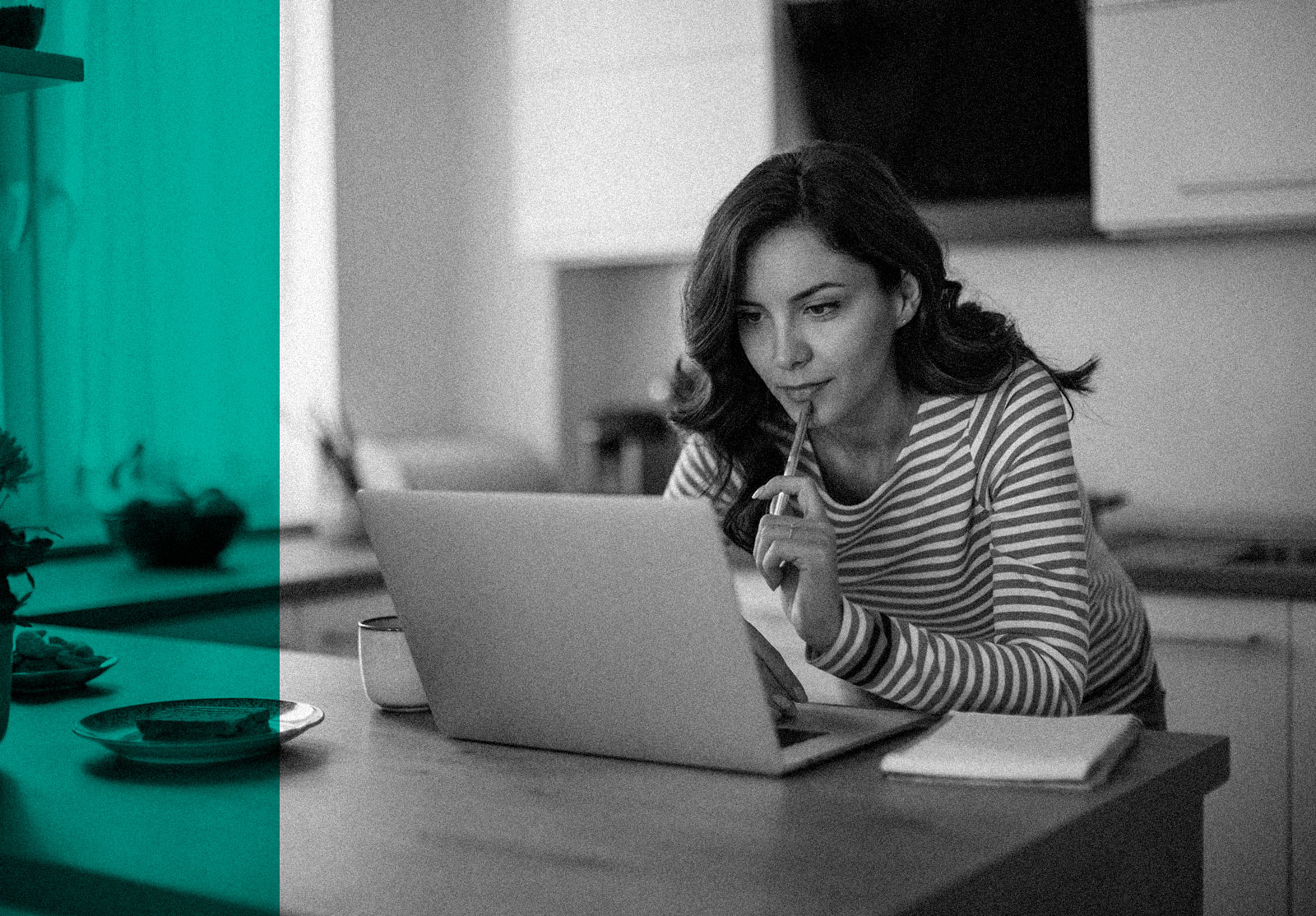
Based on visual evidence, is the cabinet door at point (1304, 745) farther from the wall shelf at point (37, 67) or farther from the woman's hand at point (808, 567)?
the wall shelf at point (37, 67)

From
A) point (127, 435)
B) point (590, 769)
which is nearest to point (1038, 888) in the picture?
point (590, 769)

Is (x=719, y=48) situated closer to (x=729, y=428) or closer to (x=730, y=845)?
(x=729, y=428)

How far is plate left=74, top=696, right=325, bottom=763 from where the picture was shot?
1.08 meters

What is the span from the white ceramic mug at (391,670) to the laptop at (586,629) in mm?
96

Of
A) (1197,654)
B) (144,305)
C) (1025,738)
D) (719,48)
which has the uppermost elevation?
(719,48)

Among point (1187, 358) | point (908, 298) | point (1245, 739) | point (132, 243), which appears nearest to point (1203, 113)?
point (1187, 358)

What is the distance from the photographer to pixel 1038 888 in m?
0.86

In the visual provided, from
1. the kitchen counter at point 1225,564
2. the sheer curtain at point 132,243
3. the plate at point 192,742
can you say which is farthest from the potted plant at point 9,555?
the kitchen counter at point 1225,564

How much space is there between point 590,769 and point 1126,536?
1869 millimetres

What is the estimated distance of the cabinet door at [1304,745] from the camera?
2219mm

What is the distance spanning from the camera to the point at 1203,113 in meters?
2.50

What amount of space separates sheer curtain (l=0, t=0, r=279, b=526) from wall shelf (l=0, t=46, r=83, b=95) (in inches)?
25.8

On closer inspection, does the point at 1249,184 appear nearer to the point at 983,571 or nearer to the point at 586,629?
the point at 983,571

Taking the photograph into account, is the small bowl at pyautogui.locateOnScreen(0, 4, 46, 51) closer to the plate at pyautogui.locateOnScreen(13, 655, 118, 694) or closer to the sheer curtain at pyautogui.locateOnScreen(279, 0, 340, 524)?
the plate at pyautogui.locateOnScreen(13, 655, 118, 694)
